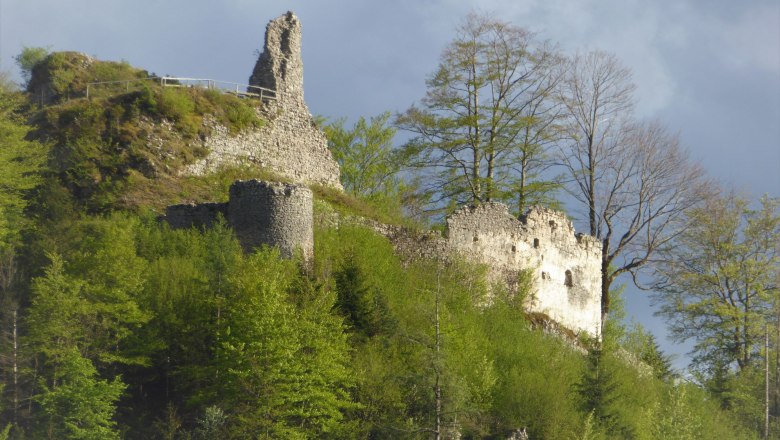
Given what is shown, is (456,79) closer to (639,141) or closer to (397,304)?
(639,141)

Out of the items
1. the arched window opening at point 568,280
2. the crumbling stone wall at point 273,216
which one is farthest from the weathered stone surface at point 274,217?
the arched window opening at point 568,280

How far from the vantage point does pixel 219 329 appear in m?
26.9

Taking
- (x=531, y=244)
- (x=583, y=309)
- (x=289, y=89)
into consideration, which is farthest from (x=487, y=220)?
(x=289, y=89)

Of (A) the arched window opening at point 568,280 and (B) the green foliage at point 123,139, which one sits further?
(A) the arched window opening at point 568,280

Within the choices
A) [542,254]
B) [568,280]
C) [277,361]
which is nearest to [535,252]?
[542,254]

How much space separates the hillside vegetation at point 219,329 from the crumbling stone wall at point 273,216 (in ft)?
1.66

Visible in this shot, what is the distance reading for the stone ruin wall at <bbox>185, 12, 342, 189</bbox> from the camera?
124 feet

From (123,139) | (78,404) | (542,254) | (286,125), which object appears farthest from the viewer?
(286,125)

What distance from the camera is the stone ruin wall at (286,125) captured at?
37.8 metres

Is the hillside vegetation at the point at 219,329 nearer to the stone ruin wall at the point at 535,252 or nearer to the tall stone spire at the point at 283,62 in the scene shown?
the stone ruin wall at the point at 535,252

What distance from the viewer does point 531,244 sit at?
36.8 meters

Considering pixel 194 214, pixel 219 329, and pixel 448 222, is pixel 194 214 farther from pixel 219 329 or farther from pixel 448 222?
pixel 448 222

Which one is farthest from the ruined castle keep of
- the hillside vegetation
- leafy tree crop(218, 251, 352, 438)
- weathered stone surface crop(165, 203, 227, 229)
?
leafy tree crop(218, 251, 352, 438)

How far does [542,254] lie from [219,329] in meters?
13.5
